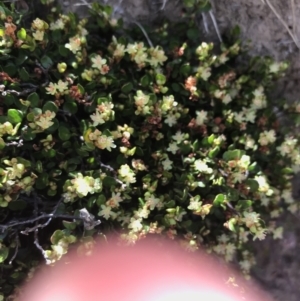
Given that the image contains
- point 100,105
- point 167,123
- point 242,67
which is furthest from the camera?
point 242,67

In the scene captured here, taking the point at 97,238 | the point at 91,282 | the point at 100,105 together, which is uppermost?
the point at 100,105

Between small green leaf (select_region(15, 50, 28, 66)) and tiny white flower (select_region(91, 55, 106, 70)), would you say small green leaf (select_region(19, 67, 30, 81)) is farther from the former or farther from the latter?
tiny white flower (select_region(91, 55, 106, 70))

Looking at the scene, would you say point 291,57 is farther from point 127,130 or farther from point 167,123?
point 127,130

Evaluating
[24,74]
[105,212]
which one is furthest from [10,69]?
[105,212]

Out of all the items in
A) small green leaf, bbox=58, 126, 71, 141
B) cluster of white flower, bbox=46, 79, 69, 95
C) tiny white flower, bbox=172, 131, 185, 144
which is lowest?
tiny white flower, bbox=172, 131, 185, 144

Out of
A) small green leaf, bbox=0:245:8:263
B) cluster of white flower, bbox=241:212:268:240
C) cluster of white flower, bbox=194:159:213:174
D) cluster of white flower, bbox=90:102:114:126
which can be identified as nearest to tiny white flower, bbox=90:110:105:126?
cluster of white flower, bbox=90:102:114:126

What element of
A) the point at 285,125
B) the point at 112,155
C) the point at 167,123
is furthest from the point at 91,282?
the point at 285,125

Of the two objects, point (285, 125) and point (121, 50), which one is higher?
point (121, 50)

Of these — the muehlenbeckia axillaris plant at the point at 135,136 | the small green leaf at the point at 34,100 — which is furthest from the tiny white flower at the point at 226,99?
the small green leaf at the point at 34,100

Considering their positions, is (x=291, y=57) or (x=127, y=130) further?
(x=291, y=57)
